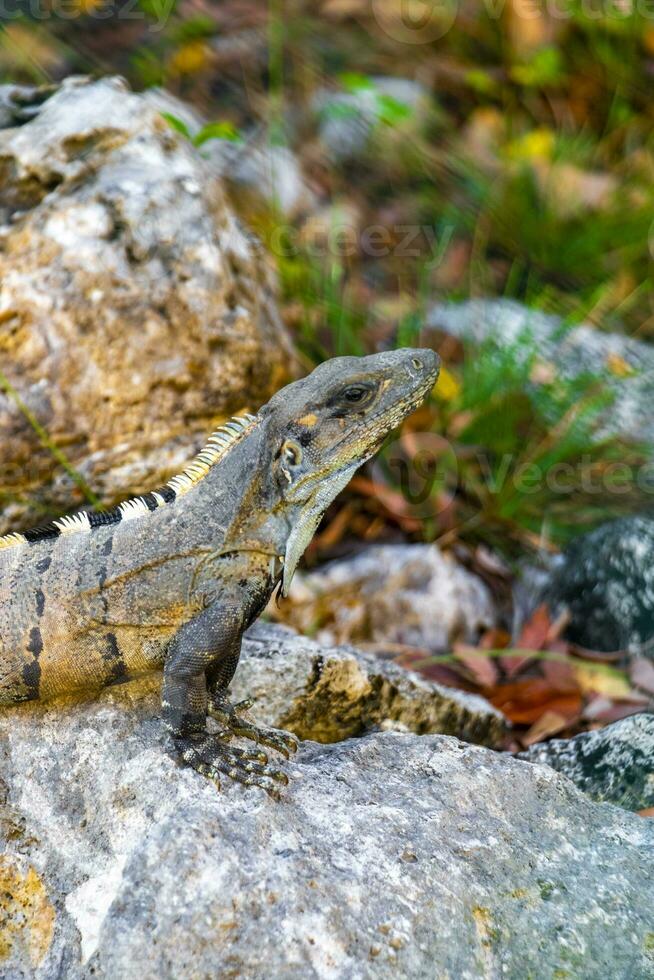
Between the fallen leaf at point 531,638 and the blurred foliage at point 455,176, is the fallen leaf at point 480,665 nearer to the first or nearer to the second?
the fallen leaf at point 531,638

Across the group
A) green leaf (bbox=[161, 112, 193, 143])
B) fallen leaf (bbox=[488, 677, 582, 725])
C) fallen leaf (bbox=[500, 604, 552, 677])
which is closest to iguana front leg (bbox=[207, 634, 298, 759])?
fallen leaf (bbox=[488, 677, 582, 725])

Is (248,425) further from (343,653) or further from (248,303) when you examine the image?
(248,303)

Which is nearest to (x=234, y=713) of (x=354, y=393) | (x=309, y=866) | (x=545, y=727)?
(x=309, y=866)

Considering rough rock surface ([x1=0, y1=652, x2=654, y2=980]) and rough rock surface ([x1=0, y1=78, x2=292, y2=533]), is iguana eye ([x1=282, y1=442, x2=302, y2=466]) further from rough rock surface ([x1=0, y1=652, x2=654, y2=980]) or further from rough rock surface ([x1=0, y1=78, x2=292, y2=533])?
rough rock surface ([x1=0, y1=78, x2=292, y2=533])

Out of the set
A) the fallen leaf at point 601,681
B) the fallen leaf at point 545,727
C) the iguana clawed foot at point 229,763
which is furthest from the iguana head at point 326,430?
the fallen leaf at point 601,681

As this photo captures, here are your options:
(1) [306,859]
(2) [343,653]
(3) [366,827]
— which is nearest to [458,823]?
(3) [366,827]

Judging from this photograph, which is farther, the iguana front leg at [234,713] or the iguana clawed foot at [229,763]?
the iguana front leg at [234,713]

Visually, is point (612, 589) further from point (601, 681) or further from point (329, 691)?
point (329, 691)
